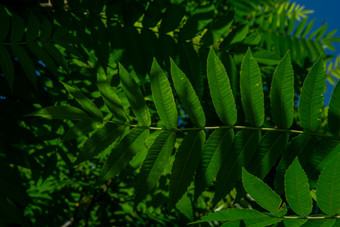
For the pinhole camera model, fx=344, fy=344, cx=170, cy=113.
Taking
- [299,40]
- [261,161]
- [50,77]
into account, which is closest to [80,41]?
[50,77]

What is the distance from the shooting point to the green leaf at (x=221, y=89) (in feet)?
3.34

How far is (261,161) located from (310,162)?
0.14 meters

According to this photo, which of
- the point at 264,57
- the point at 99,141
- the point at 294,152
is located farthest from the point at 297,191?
the point at 264,57

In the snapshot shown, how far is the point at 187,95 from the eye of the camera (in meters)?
1.05

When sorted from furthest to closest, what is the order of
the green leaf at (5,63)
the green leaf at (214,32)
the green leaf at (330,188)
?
1. the green leaf at (214,32)
2. the green leaf at (5,63)
3. the green leaf at (330,188)

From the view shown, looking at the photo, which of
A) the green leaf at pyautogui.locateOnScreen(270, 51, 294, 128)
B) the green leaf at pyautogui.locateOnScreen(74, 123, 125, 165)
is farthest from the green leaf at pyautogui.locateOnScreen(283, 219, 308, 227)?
the green leaf at pyautogui.locateOnScreen(74, 123, 125, 165)

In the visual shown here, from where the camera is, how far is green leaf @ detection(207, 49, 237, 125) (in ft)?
3.34

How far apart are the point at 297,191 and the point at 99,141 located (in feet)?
1.86

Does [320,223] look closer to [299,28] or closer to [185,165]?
[185,165]

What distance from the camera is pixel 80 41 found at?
1.55 meters

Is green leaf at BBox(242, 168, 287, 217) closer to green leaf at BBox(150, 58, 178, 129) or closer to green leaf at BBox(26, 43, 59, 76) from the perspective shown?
green leaf at BBox(150, 58, 178, 129)

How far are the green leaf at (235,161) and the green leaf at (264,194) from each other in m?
0.17

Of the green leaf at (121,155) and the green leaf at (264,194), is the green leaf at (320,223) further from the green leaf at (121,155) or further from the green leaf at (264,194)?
the green leaf at (121,155)

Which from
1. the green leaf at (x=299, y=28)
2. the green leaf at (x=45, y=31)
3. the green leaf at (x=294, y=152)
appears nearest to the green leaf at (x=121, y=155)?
the green leaf at (x=294, y=152)
